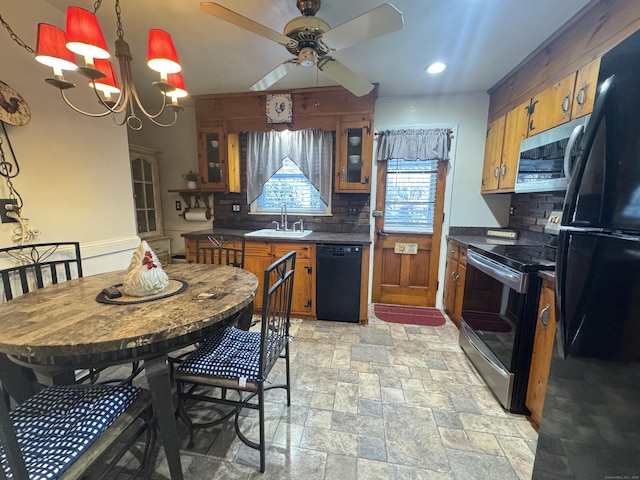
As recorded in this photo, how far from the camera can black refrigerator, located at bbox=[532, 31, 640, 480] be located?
81 centimetres

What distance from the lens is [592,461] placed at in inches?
34.5

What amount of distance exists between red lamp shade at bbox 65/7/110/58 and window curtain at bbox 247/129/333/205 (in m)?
2.08

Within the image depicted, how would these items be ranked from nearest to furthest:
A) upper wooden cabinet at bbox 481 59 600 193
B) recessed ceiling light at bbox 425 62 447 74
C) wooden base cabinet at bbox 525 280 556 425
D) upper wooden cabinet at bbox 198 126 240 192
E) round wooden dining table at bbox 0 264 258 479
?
round wooden dining table at bbox 0 264 258 479 < wooden base cabinet at bbox 525 280 556 425 < upper wooden cabinet at bbox 481 59 600 193 < recessed ceiling light at bbox 425 62 447 74 < upper wooden cabinet at bbox 198 126 240 192

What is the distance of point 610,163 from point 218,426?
2195 mm

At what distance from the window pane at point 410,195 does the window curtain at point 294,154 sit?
79cm

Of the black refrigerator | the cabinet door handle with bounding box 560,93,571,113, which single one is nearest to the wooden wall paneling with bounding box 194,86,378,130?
the cabinet door handle with bounding box 560,93,571,113

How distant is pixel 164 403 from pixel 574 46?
3.21 meters

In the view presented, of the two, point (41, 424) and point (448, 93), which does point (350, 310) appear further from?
point (448, 93)

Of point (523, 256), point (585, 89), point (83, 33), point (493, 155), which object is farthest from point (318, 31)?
point (493, 155)

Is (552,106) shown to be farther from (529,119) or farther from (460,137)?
(460,137)

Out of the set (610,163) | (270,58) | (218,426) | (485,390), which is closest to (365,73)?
(270,58)

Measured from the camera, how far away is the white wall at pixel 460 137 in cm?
303

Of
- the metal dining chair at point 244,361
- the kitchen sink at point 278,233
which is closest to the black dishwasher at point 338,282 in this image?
the kitchen sink at point 278,233

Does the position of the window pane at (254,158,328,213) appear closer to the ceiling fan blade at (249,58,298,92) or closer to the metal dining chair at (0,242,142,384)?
the ceiling fan blade at (249,58,298,92)
